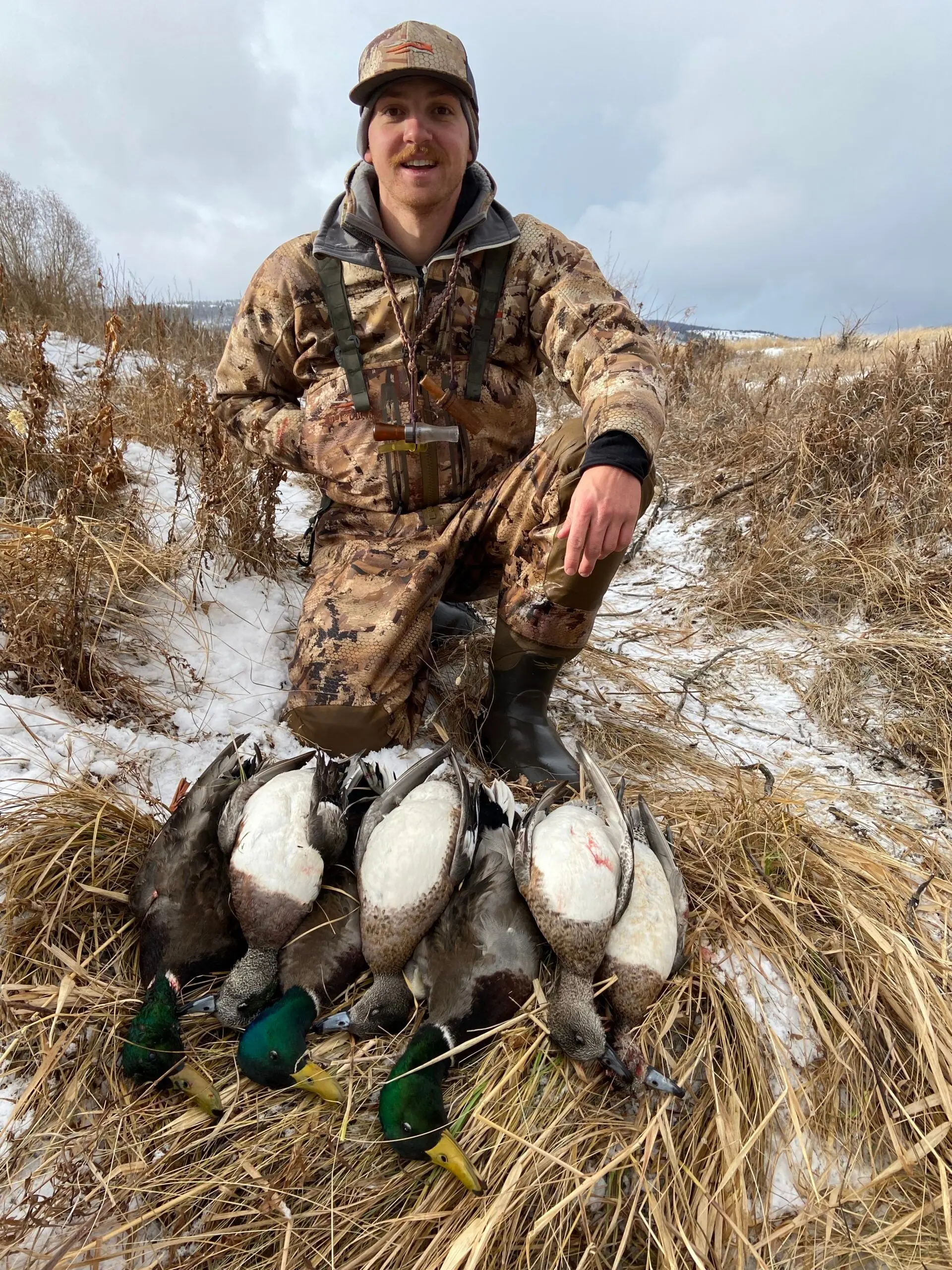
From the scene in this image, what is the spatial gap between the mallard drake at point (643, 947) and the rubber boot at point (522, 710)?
27.0 inches

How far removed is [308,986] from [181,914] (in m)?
0.34

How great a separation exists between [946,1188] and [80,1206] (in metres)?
1.52

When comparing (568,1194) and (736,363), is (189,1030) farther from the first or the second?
(736,363)

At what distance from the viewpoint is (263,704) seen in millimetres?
2441

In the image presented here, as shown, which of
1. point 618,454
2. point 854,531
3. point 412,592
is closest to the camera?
point 618,454

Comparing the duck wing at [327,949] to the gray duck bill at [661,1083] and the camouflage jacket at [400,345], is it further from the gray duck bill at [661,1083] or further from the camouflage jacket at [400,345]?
the camouflage jacket at [400,345]

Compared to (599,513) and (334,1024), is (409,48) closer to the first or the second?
(599,513)

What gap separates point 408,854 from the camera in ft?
5.31

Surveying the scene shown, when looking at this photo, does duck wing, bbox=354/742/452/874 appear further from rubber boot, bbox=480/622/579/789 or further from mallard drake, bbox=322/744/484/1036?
rubber boot, bbox=480/622/579/789

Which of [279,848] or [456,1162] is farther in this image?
[279,848]

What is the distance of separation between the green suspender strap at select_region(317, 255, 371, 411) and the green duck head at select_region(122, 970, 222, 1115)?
197cm

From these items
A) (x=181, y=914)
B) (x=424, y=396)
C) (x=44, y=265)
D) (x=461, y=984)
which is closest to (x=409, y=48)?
(x=424, y=396)

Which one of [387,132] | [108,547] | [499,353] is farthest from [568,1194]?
[387,132]

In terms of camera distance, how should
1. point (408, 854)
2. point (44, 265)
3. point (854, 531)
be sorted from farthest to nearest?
point (44, 265), point (854, 531), point (408, 854)
